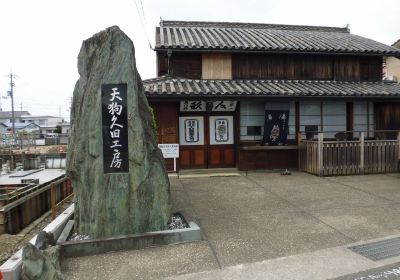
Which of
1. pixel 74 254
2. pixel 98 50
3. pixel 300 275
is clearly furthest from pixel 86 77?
pixel 300 275

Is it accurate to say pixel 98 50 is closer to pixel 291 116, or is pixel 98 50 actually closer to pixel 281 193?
pixel 281 193

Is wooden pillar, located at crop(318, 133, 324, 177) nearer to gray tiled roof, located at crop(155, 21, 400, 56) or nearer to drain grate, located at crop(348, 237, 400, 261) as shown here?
gray tiled roof, located at crop(155, 21, 400, 56)

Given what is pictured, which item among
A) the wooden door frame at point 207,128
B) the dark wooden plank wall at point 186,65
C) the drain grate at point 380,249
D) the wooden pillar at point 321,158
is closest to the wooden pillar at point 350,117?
the wooden pillar at point 321,158

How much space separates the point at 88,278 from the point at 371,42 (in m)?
17.1

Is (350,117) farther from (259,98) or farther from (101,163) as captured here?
(101,163)

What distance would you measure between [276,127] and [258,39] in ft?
14.5

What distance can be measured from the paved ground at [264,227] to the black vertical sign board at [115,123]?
1.58m

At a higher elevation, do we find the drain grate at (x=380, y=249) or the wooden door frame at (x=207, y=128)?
the wooden door frame at (x=207, y=128)

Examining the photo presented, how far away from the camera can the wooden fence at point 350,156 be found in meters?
11.6

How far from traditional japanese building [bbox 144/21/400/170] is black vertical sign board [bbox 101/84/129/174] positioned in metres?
5.70

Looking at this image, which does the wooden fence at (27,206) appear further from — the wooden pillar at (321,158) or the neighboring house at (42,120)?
the neighboring house at (42,120)

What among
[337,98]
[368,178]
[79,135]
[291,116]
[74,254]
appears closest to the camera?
[74,254]

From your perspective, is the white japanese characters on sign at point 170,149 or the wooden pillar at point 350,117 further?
the wooden pillar at point 350,117

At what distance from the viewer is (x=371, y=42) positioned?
53.8 ft
